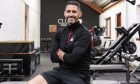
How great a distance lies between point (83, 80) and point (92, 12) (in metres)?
15.5

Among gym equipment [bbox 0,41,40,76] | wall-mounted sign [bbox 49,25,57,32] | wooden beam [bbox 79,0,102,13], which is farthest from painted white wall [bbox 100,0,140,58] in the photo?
wall-mounted sign [bbox 49,25,57,32]

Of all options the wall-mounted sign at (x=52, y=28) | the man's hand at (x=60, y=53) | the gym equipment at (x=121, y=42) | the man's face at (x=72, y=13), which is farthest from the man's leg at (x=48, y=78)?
the wall-mounted sign at (x=52, y=28)

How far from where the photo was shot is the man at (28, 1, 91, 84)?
8.09 ft

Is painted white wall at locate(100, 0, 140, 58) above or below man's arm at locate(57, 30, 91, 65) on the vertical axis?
above

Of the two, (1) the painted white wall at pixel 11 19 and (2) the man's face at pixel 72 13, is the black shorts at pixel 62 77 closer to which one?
(2) the man's face at pixel 72 13

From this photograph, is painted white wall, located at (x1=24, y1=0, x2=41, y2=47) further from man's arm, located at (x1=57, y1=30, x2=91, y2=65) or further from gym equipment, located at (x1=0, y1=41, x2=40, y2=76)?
man's arm, located at (x1=57, y1=30, x2=91, y2=65)

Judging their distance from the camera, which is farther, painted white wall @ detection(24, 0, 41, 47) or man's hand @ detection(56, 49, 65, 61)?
painted white wall @ detection(24, 0, 41, 47)

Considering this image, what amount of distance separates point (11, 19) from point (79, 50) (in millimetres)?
4898

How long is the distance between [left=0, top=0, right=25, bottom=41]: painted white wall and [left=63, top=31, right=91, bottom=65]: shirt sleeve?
12.6 ft

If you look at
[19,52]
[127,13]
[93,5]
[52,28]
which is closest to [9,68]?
[19,52]

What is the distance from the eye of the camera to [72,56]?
2449mm

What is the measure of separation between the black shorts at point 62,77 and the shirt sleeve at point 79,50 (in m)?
0.12

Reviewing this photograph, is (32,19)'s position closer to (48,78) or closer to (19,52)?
(19,52)

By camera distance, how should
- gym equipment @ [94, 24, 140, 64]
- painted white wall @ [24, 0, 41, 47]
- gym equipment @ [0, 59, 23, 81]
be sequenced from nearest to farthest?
gym equipment @ [0, 59, 23, 81] < gym equipment @ [94, 24, 140, 64] < painted white wall @ [24, 0, 41, 47]
